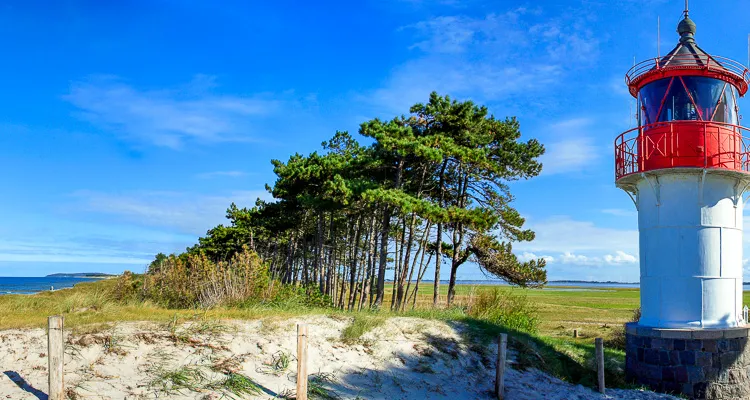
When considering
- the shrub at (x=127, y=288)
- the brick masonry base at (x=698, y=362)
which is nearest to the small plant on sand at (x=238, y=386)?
the shrub at (x=127, y=288)

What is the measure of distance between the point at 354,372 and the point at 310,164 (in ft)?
50.1

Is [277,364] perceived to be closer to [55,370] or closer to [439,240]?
[55,370]

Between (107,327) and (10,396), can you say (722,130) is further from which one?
(10,396)

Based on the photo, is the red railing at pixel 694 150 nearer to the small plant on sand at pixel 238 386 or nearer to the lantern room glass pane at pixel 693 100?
the lantern room glass pane at pixel 693 100

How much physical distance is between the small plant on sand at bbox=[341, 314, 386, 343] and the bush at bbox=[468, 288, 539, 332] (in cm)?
527

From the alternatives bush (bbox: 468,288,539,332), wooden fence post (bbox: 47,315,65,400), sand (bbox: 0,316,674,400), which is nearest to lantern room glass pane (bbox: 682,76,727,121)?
sand (bbox: 0,316,674,400)

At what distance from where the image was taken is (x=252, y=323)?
443 inches

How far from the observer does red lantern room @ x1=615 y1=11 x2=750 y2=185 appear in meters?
12.3

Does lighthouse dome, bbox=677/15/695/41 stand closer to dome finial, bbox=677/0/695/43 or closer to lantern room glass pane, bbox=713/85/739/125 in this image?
dome finial, bbox=677/0/695/43

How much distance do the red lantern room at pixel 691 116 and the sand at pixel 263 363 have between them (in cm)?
535

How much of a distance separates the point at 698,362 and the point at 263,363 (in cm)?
947

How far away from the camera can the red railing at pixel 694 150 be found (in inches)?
481

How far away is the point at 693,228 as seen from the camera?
12.5 m

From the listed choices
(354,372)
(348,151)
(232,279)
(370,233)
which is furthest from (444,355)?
(348,151)
